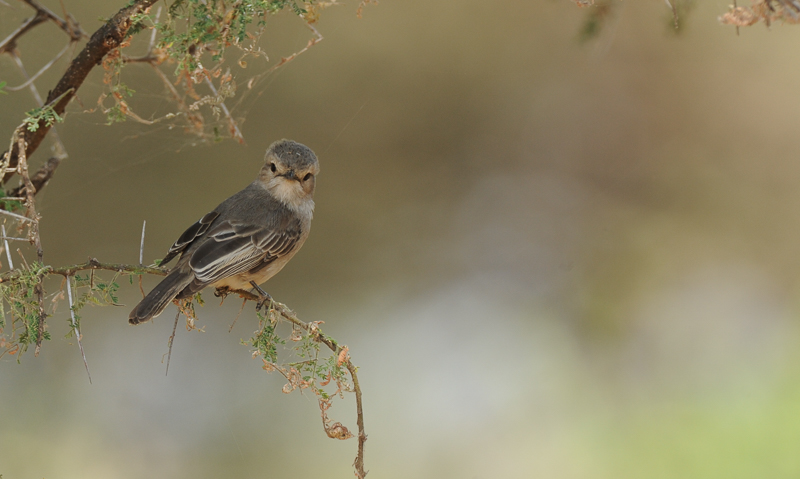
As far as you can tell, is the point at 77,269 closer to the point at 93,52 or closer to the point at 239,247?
the point at 93,52

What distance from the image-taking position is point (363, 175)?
822cm

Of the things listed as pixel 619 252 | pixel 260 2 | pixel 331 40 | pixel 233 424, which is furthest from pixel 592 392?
pixel 260 2

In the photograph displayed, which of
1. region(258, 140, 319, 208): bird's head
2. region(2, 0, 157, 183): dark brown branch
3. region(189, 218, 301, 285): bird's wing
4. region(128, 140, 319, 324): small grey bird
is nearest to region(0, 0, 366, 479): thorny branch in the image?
region(2, 0, 157, 183): dark brown branch

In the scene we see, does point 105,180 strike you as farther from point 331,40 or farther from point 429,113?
point 429,113

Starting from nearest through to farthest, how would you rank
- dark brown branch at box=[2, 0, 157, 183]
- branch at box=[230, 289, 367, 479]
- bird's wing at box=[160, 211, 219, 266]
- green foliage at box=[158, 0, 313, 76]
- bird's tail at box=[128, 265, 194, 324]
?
branch at box=[230, 289, 367, 479] < green foliage at box=[158, 0, 313, 76] < dark brown branch at box=[2, 0, 157, 183] < bird's tail at box=[128, 265, 194, 324] < bird's wing at box=[160, 211, 219, 266]

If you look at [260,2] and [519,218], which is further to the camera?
[519,218]

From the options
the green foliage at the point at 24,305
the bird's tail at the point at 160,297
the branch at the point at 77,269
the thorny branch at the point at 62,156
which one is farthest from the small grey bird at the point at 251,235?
the green foliage at the point at 24,305

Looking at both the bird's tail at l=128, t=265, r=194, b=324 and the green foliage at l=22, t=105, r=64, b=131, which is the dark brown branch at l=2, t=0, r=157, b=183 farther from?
the bird's tail at l=128, t=265, r=194, b=324

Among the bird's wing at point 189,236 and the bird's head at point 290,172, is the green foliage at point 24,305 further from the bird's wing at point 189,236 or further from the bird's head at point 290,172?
the bird's head at point 290,172

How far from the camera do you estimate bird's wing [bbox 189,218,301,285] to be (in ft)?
11.9

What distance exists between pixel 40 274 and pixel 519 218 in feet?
21.3

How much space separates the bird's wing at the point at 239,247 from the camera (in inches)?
143

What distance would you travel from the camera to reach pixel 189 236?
4.06 metres

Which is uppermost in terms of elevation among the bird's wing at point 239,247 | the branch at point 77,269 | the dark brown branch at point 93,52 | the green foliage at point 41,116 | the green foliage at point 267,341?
the dark brown branch at point 93,52
